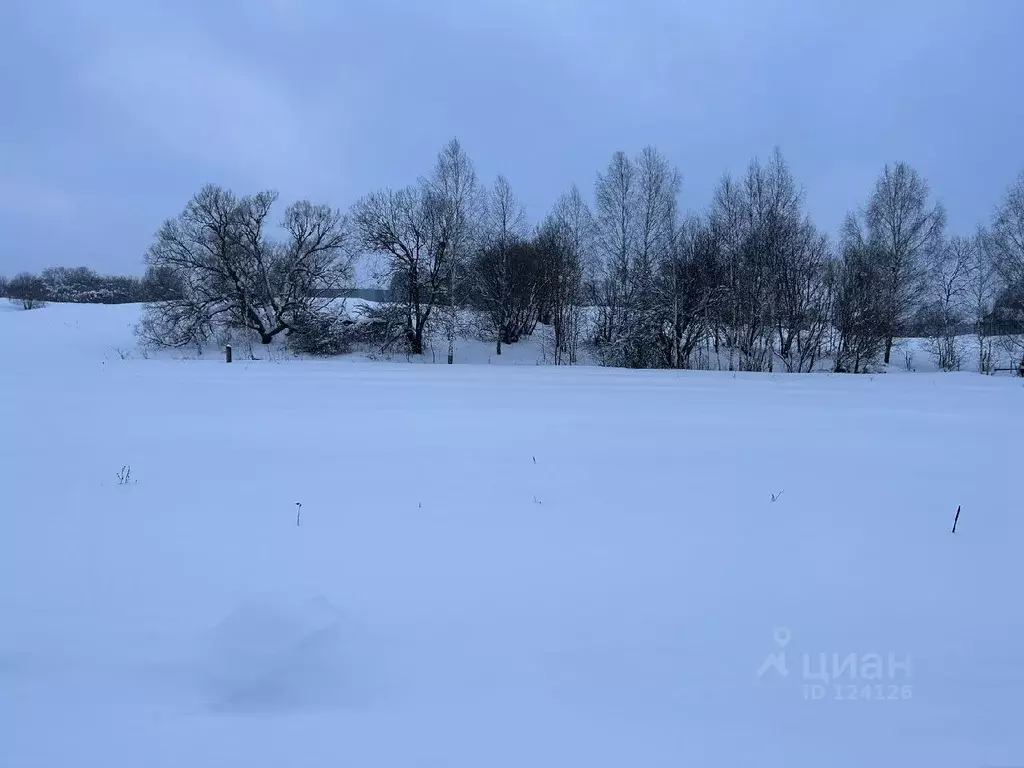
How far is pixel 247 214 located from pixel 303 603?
36.3 meters

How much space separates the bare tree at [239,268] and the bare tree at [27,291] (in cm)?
2873

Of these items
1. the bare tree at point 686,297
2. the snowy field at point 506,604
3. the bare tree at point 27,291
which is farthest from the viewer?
the bare tree at point 27,291

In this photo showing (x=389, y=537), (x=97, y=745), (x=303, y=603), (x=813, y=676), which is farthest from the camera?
(x=389, y=537)

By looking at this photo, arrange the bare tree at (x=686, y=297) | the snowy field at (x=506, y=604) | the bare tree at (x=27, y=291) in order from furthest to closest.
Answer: the bare tree at (x=27, y=291) < the bare tree at (x=686, y=297) < the snowy field at (x=506, y=604)

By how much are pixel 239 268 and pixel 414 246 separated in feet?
37.1

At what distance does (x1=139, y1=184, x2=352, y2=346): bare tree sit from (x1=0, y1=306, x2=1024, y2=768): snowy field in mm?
28779

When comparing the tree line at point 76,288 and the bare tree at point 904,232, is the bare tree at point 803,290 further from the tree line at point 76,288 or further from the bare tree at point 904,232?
the tree line at point 76,288

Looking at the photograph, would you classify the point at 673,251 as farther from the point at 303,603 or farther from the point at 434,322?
the point at 303,603

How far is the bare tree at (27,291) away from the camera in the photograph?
5123 cm

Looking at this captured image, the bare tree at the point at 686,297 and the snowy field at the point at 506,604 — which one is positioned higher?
the bare tree at the point at 686,297

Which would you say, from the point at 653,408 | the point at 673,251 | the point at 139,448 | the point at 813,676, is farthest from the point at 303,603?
the point at 673,251

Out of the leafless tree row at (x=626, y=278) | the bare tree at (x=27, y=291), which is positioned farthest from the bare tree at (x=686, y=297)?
the bare tree at (x=27, y=291)

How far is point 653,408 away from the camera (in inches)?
462

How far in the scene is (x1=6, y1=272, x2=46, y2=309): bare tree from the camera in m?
51.2
